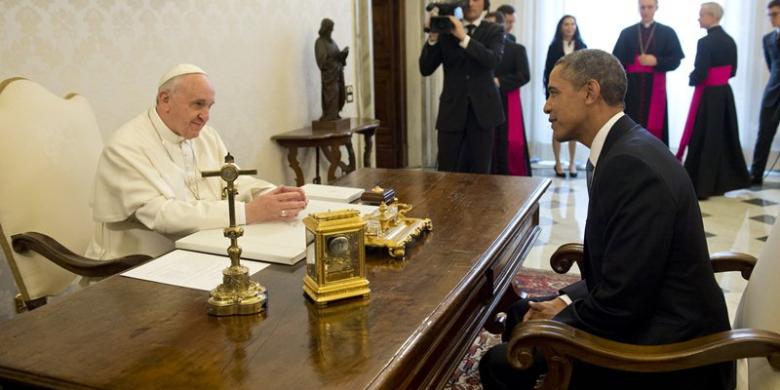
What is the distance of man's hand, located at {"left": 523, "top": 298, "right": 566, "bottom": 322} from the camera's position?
197cm

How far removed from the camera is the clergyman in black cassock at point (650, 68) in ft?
20.5

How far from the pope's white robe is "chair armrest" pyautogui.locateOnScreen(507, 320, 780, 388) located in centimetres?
103

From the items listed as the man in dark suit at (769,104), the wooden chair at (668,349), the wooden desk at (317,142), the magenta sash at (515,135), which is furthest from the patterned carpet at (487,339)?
the man in dark suit at (769,104)

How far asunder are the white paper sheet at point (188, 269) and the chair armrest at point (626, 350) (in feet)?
2.34

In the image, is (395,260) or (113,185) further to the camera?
(113,185)

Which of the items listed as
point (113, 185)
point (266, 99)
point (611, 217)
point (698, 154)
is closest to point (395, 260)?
point (611, 217)

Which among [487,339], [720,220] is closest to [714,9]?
[720,220]

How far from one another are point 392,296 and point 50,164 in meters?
1.59

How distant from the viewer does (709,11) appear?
5809mm

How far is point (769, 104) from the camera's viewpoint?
20.7 ft

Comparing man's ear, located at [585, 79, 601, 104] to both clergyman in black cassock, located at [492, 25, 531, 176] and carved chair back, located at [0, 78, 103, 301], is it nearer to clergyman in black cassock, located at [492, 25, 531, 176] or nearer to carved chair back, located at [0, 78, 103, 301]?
carved chair back, located at [0, 78, 103, 301]

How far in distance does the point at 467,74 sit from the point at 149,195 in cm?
280

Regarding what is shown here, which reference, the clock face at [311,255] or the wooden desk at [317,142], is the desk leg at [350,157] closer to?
the wooden desk at [317,142]

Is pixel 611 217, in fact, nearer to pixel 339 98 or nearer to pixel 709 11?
pixel 339 98
